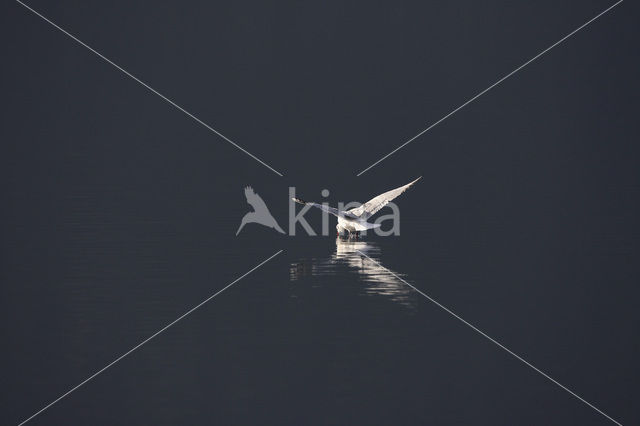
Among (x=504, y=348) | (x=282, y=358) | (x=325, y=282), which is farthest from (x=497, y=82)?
(x=282, y=358)

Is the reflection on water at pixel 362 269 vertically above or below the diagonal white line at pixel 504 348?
above

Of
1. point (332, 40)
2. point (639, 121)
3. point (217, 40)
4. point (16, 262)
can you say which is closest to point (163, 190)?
point (16, 262)

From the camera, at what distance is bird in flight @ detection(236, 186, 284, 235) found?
1335 inches

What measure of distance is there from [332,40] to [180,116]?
37500mm

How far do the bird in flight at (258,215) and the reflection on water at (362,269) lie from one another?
192 inches

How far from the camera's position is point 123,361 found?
1717 cm

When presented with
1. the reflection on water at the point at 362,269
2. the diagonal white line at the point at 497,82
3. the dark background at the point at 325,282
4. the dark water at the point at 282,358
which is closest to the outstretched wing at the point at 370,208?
the dark background at the point at 325,282

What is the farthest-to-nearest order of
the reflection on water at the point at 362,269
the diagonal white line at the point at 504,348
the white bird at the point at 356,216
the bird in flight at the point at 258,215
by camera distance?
the bird in flight at the point at 258,215 < the white bird at the point at 356,216 < the reflection on water at the point at 362,269 < the diagonal white line at the point at 504,348

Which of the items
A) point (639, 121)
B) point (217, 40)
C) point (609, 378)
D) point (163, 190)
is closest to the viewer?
point (609, 378)

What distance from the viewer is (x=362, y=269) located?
80.7 ft

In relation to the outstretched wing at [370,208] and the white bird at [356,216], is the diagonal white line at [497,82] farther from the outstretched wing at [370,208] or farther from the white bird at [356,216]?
the white bird at [356,216]

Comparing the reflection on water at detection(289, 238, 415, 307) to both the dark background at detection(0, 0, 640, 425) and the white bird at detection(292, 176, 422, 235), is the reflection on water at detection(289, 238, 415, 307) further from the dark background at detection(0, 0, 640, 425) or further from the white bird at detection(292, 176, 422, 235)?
the white bird at detection(292, 176, 422, 235)

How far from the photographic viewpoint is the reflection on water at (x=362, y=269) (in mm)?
21844

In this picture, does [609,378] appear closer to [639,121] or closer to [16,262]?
[16,262]
